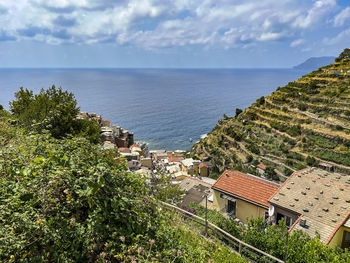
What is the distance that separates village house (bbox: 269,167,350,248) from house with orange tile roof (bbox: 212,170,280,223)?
99 cm

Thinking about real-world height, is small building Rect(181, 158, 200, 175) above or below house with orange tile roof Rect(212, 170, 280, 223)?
below

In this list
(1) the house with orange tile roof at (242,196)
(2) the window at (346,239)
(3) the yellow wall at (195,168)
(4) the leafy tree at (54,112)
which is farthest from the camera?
(3) the yellow wall at (195,168)

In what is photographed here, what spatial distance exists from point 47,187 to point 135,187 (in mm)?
1730

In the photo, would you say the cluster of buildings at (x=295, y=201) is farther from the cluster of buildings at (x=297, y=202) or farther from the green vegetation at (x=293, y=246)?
the green vegetation at (x=293, y=246)

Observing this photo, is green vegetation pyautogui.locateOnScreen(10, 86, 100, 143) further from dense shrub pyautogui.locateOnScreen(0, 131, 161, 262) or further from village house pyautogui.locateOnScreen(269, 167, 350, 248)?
village house pyautogui.locateOnScreen(269, 167, 350, 248)

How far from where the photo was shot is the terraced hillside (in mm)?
33844

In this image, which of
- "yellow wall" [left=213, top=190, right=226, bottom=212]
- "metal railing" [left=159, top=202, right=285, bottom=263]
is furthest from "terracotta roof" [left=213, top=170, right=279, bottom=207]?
"metal railing" [left=159, top=202, right=285, bottom=263]

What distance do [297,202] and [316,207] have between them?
106 centimetres

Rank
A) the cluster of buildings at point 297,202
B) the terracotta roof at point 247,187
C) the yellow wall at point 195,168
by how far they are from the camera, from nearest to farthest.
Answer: the cluster of buildings at point 297,202
the terracotta roof at point 247,187
the yellow wall at point 195,168

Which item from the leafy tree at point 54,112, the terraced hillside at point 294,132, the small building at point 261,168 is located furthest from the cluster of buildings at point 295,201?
the terraced hillside at point 294,132

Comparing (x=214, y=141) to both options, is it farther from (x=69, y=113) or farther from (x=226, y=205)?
(x=69, y=113)

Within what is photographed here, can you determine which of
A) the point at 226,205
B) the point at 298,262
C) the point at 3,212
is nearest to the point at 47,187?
the point at 3,212

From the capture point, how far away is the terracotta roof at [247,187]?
1622cm

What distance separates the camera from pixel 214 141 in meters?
52.7
